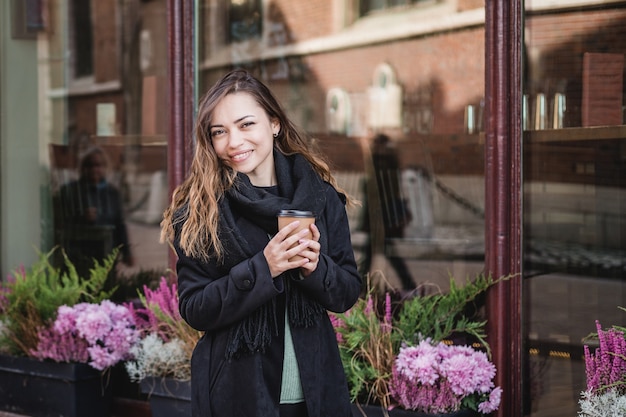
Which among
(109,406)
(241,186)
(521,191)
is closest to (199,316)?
(241,186)

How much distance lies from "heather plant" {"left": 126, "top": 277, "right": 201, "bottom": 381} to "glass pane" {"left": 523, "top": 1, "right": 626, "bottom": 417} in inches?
61.9

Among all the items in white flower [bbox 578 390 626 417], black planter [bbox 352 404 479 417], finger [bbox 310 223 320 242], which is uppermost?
finger [bbox 310 223 320 242]

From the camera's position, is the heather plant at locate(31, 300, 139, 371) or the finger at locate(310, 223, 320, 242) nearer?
the finger at locate(310, 223, 320, 242)

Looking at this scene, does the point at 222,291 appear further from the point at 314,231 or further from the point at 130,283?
the point at 130,283

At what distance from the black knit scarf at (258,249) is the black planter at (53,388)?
240cm

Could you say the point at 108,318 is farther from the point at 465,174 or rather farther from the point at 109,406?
the point at 465,174

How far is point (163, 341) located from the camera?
4.64m

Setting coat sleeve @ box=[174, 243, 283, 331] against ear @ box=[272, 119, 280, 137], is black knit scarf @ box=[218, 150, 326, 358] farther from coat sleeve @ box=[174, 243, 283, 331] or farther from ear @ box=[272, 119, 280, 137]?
ear @ box=[272, 119, 280, 137]

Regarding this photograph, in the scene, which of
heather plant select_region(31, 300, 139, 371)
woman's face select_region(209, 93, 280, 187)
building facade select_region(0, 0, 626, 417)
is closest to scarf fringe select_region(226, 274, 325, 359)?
woman's face select_region(209, 93, 280, 187)

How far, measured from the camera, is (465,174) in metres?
7.90

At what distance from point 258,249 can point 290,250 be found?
0.25m

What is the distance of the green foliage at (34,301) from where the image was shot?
15.8ft

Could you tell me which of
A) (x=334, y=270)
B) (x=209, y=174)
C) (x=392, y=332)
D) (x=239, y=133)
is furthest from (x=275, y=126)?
(x=392, y=332)

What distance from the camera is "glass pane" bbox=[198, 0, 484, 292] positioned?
7445 mm
